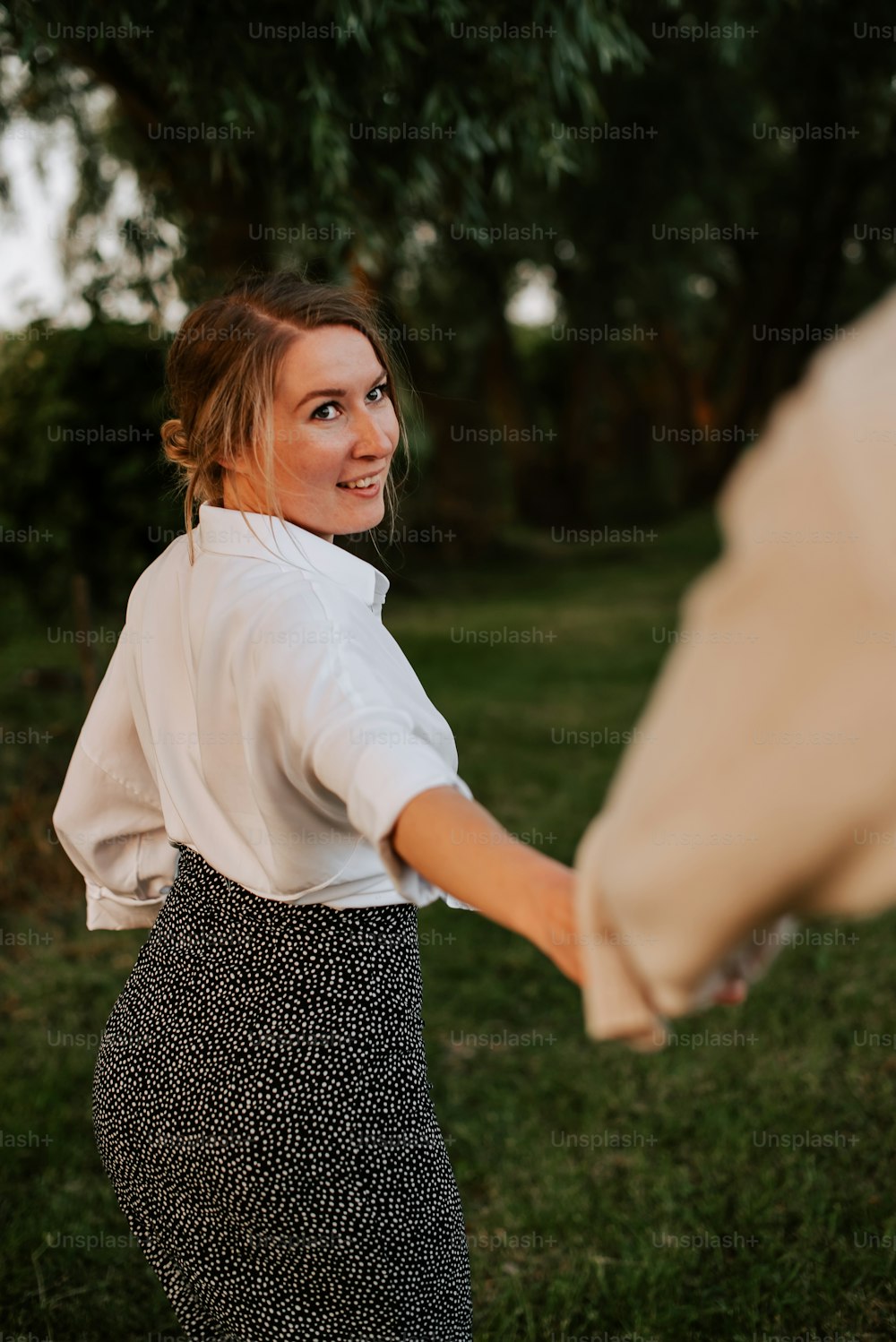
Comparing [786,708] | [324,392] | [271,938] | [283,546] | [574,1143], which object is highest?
[786,708]

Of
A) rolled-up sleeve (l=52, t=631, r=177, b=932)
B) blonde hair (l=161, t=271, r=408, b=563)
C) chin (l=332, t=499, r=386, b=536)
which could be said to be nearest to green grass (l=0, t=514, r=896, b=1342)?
rolled-up sleeve (l=52, t=631, r=177, b=932)

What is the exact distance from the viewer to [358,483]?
1.62m

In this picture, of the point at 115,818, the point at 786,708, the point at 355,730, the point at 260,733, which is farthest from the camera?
the point at 115,818

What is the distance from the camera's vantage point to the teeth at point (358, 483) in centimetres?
161

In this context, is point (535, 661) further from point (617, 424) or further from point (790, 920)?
point (617, 424)

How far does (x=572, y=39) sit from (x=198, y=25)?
4.35 ft

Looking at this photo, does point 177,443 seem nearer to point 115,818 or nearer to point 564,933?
point 115,818

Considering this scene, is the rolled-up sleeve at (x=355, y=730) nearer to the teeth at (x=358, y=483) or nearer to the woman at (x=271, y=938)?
the woman at (x=271, y=938)

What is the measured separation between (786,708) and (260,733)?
0.69 metres

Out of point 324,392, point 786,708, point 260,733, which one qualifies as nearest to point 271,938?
point 260,733

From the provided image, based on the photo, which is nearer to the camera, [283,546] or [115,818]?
[283,546]

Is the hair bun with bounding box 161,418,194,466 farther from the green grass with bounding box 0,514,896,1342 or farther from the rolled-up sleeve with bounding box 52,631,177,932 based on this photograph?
the green grass with bounding box 0,514,896,1342

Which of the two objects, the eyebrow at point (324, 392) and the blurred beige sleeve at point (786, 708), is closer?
the blurred beige sleeve at point (786, 708)

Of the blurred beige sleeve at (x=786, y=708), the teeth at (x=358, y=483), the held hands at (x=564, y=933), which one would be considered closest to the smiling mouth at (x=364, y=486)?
the teeth at (x=358, y=483)
